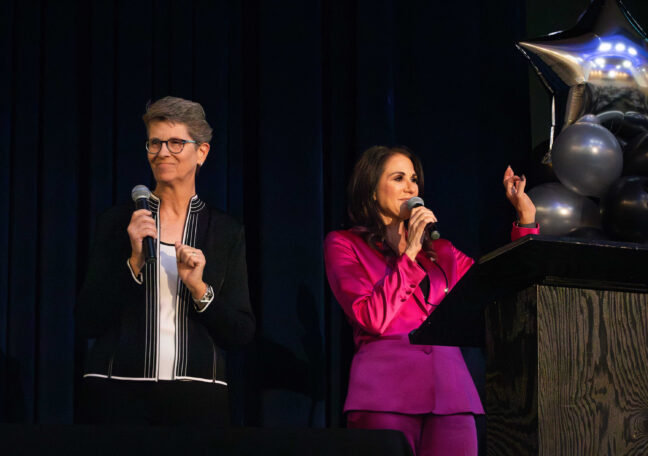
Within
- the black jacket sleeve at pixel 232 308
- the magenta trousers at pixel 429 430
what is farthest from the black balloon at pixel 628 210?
the black jacket sleeve at pixel 232 308

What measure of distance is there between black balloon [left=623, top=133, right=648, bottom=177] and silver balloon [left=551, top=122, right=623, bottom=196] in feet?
0.10

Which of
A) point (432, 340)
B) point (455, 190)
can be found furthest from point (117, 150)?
point (432, 340)

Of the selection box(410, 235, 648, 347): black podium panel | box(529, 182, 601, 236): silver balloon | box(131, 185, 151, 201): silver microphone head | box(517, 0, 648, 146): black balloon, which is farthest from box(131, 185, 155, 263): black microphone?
box(517, 0, 648, 146): black balloon

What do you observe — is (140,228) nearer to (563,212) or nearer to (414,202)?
(414,202)

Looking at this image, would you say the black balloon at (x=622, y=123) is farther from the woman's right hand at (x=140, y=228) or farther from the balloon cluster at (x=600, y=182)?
the woman's right hand at (x=140, y=228)

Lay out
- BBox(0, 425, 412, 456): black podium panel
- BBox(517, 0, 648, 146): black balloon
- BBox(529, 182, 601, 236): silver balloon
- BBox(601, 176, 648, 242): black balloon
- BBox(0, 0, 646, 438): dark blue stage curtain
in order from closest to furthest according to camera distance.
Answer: BBox(0, 425, 412, 456): black podium panel, BBox(601, 176, 648, 242): black balloon, BBox(529, 182, 601, 236): silver balloon, BBox(517, 0, 648, 146): black balloon, BBox(0, 0, 646, 438): dark blue stage curtain

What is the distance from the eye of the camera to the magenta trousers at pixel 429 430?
2.08 meters

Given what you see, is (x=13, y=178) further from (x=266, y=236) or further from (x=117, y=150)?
(x=266, y=236)

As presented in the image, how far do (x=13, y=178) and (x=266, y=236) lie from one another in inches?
32.3

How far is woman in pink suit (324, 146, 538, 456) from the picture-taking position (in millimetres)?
2100

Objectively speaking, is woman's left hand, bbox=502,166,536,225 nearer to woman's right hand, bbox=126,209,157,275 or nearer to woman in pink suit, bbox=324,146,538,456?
woman in pink suit, bbox=324,146,538,456

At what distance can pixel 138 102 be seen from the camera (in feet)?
9.66

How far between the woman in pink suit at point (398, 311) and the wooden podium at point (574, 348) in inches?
36.9

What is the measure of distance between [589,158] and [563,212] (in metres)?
0.20
